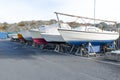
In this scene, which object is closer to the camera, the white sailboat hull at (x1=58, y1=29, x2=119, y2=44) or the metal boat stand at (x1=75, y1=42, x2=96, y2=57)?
the metal boat stand at (x1=75, y1=42, x2=96, y2=57)

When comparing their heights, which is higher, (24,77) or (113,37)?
(113,37)

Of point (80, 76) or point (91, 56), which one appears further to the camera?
point (91, 56)

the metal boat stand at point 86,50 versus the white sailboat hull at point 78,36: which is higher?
the white sailboat hull at point 78,36

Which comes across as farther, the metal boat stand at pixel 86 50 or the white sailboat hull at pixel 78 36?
the white sailboat hull at pixel 78 36

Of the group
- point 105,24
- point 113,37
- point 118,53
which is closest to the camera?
point 118,53

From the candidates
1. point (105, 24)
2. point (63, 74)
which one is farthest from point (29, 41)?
point (63, 74)

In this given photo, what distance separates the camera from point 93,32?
16203 mm

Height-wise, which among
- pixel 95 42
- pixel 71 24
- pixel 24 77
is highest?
pixel 71 24

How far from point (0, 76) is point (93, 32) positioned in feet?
30.5

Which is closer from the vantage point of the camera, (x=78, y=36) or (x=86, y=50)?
(x=86, y=50)

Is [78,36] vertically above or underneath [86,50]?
above

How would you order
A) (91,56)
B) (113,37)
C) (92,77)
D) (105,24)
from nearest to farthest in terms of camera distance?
(92,77)
(91,56)
(113,37)
(105,24)

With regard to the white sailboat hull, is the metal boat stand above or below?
below

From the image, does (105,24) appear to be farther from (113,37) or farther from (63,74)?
(63,74)
